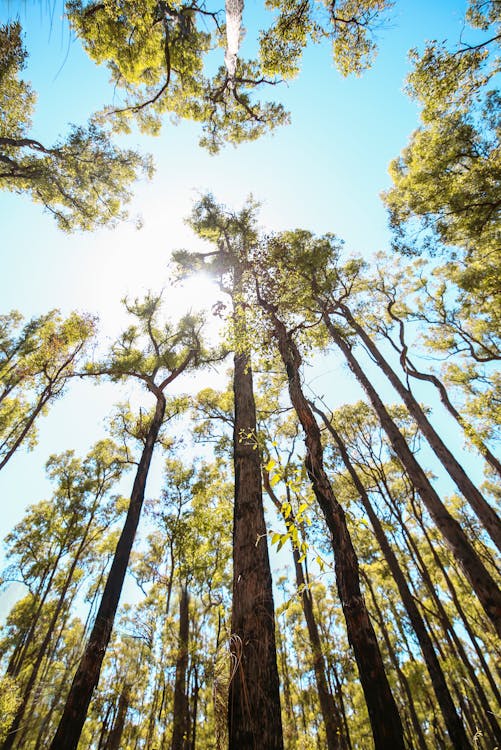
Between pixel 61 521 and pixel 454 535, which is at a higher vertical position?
pixel 61 521

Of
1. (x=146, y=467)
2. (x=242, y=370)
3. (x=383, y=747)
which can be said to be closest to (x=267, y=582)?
(x=383, y=747)

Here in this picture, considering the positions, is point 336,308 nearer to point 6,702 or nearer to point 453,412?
point 453,412

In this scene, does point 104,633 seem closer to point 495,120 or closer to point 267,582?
point 267,582

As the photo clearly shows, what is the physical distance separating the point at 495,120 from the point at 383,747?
12666 mm

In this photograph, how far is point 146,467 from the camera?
9250mm

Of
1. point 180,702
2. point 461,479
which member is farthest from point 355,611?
point 180,702

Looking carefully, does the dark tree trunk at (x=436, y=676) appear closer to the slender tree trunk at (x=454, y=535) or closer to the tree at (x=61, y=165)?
the slender tree trunk at (x=454, y=535)

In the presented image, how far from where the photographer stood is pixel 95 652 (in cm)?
583

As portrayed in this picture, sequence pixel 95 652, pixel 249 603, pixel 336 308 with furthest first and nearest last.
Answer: pixel 336 308 < pixel 95 652 < pixel 249 603

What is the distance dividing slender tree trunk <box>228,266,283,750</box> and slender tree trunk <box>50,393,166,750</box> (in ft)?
16.0

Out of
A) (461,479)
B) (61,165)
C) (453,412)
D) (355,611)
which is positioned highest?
(61,165)

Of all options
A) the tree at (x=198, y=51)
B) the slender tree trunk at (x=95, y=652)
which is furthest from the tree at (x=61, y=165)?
the slender tree trunk at (x=95, y=652)

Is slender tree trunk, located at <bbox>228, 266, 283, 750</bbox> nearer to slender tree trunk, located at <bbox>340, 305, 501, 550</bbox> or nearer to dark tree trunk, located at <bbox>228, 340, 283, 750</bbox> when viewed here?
dark tree trunk, located at <bbox>228, 340, 283, 750</bbox>

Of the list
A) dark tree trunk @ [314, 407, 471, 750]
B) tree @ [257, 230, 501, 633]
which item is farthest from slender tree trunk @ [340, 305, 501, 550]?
dark tree trunk @ [314, 407, 471, 750]
